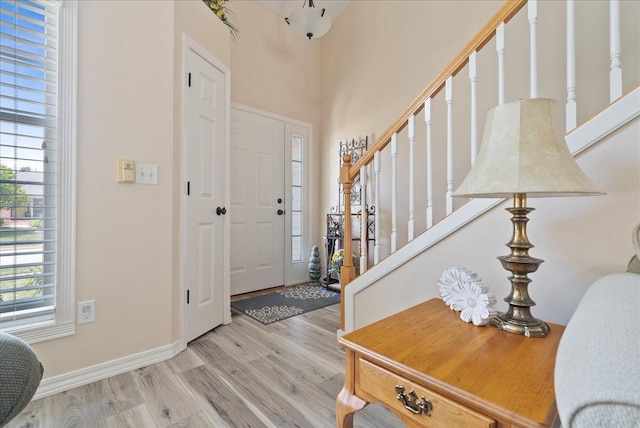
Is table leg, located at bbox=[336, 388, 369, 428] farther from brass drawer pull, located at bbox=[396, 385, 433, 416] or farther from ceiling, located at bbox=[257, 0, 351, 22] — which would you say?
ceiling, located at bbox=[257, 0, 351, 22]

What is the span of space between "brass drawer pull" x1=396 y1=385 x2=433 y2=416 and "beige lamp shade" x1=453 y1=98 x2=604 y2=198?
571 mm

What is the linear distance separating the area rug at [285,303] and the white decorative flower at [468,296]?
1.70m

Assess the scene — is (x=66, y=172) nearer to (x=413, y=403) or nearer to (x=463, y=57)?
(x=413, y=403)

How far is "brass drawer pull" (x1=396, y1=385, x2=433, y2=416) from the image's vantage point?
2.38 ft

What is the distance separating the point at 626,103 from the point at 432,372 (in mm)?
1130

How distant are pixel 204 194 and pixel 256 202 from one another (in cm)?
119

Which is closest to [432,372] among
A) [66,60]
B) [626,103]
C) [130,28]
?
[626,103]

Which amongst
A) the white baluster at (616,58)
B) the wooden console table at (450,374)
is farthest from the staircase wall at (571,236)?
the wooden console table at (450,374)

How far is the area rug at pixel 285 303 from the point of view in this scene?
2.63 metres

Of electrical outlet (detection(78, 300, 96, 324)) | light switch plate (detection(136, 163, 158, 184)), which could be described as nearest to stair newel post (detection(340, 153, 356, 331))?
light switch plate (detection(136, 163, 158, 184))

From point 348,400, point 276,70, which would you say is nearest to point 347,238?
point 348,400

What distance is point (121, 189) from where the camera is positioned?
5.56ft

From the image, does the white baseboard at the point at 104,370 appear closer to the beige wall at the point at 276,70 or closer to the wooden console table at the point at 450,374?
the wooden console table at the point at 450,374

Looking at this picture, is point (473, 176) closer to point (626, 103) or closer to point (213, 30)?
point (626, 103)
